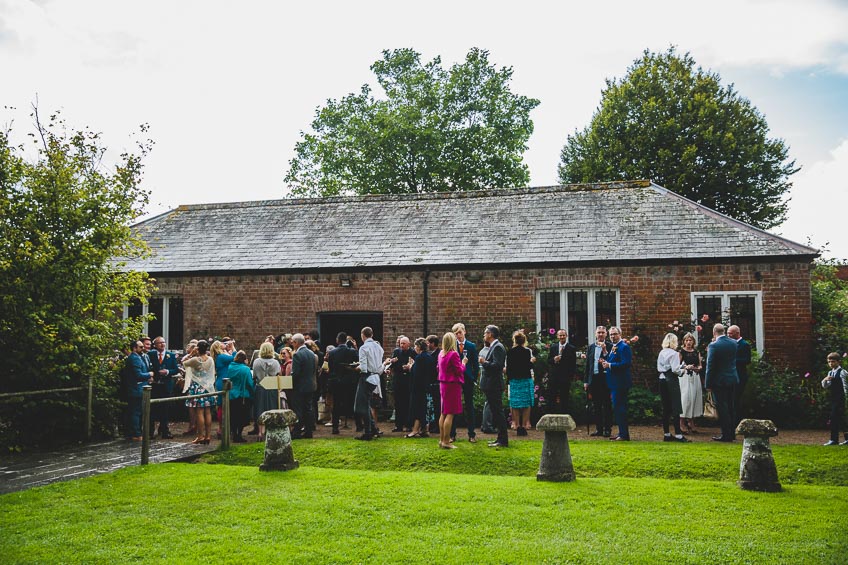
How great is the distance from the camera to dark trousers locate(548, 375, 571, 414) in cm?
1252

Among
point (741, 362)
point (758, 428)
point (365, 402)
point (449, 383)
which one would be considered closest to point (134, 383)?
point (365, 402)

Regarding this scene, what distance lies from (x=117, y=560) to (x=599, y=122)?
2700cm

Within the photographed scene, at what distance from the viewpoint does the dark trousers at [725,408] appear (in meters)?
11.0

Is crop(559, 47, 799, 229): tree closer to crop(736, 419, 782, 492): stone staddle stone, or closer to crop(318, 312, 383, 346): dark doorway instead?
crop(318, 312, 383, 346): dark doorway

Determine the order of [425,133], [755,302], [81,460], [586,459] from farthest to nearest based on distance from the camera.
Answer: [425,133], [755,302], [81,460], [586,459]

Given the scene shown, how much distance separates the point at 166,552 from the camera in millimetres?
5867

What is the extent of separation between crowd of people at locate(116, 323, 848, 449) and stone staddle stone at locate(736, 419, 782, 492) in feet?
9.80

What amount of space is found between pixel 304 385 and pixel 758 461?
7245 millimetres

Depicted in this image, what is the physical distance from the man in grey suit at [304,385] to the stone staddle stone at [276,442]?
258cm

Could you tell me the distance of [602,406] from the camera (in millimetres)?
11695

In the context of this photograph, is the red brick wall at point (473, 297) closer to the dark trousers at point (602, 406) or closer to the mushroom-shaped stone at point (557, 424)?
the dark trousers at point (602, 406)

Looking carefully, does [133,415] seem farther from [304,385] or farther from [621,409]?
[621,409]

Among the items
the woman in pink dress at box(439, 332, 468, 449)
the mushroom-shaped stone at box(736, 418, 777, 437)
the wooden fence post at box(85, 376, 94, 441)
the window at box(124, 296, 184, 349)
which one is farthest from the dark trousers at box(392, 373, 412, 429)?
the window at box(124, 296, 184, 349)

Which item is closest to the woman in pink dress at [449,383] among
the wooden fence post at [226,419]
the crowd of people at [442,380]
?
the crowd of people at [442,380]
